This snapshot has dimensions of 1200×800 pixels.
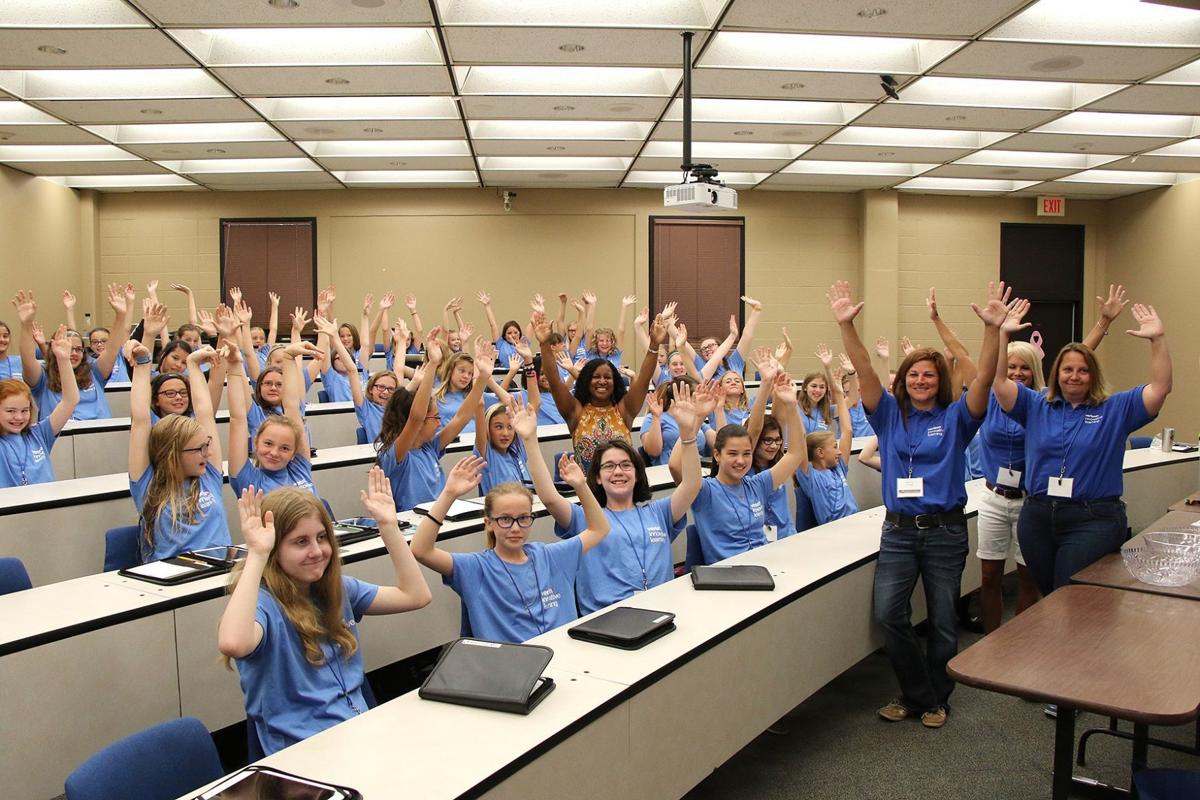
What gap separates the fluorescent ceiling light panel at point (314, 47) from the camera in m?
5.36

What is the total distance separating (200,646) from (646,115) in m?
5.45

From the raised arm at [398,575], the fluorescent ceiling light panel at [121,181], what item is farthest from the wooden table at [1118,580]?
the fluorescent ceiling light panel at [121,181]

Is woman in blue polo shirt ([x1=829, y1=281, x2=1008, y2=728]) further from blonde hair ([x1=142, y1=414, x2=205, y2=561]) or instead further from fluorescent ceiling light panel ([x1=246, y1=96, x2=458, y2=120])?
fluorescent ceiling light panel ([x1=246, y1=96, x2=458, y2=120])

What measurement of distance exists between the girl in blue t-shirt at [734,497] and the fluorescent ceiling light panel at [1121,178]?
7791 millimetres

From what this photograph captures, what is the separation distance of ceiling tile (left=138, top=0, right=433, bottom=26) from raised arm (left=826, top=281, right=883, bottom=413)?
2890 millimetres

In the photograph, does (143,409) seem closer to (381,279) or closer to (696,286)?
(381,279)

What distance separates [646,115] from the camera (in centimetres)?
691

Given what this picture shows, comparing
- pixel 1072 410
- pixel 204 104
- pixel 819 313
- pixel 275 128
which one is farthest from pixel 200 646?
pixel 819 313

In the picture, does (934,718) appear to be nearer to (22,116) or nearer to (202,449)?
(202,449)

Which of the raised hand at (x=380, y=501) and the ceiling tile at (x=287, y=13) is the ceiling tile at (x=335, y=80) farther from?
the raised hand at (x=380, y=501)

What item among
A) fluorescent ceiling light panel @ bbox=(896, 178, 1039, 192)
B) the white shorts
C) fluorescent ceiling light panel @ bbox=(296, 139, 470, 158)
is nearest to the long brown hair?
the white shorts

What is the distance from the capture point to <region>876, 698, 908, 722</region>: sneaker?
11.2 ft

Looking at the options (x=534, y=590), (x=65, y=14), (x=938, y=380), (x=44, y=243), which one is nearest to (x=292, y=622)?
(x=534, y=590)

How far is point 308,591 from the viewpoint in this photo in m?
2.16
